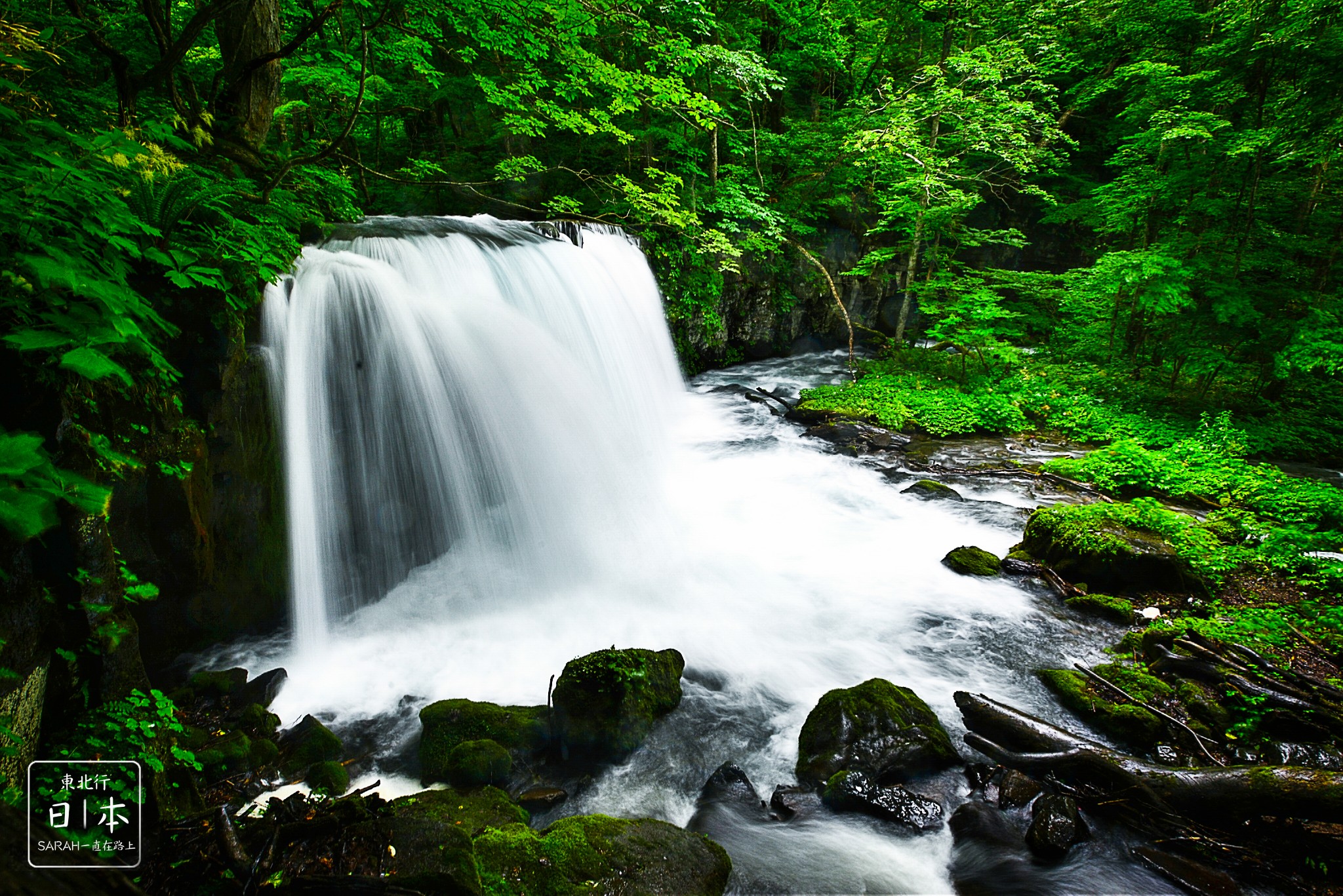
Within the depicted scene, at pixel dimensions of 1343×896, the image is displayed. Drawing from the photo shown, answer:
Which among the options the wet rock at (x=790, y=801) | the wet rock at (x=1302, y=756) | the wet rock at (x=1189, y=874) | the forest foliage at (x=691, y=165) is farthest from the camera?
the wet rock at (x=790, y=801)

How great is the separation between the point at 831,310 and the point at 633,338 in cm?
752

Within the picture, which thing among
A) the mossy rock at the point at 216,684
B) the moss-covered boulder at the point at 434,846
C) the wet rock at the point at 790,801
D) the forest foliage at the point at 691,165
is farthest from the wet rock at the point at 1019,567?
the mossy rock at the point at 216,684

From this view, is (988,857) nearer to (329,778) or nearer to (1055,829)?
(1055,829)

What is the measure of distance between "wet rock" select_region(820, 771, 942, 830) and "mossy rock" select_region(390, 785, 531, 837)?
1.71 metres

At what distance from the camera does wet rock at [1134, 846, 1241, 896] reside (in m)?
2.34

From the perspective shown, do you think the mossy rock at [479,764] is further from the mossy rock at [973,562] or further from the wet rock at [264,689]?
the mossy rock at [973,562]

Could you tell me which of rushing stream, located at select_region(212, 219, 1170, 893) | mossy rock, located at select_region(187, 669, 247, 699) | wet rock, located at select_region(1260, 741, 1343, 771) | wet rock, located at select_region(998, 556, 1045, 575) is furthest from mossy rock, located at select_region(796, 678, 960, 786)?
mossy rock, located at select_region(187, 669, 247, 699)

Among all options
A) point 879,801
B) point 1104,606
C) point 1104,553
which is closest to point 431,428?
point 879,801

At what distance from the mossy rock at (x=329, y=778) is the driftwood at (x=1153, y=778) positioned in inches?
147

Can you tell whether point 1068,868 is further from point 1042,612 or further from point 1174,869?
point 1042,612

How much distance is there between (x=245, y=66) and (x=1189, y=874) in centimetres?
849

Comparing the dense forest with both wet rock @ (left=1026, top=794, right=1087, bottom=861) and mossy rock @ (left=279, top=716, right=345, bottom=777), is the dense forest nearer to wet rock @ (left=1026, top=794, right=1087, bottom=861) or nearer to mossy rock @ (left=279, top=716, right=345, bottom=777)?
mossy rock @ (left=279, top=716, right=345, bottom=777)

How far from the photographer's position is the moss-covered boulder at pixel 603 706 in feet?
11.2

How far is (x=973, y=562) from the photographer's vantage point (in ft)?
17.6
